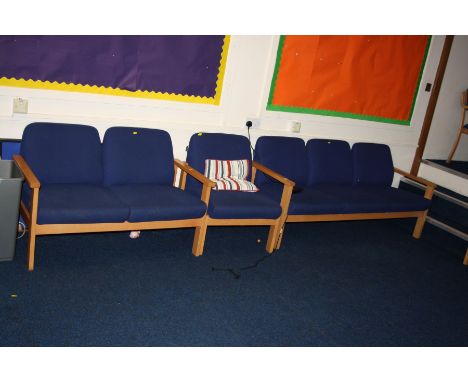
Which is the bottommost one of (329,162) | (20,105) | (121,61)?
(329,162)

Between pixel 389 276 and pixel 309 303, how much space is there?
3.18 ft

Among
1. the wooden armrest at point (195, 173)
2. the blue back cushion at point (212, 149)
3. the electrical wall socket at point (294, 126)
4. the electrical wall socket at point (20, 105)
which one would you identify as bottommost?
the wooden armrest at point (195, 173)

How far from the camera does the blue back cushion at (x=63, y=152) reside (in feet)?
11.0

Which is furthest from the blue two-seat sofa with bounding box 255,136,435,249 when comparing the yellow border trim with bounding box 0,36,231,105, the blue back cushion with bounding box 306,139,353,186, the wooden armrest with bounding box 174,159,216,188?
the wooden armrest with bounding box 174,159,216,188

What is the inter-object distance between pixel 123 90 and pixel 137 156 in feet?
1.84

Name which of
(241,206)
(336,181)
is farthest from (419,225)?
(241,206)

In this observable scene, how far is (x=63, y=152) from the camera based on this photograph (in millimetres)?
3451

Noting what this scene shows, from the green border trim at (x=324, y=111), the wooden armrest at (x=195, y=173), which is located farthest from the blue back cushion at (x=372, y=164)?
the wooden armrest at (x=195, y=173)

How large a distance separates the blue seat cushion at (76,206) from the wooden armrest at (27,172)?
14cm

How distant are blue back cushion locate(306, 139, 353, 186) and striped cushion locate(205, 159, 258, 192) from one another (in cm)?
83

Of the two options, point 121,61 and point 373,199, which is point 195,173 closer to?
point 121,61

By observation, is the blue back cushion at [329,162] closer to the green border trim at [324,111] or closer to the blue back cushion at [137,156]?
the green border trim at [324,111]

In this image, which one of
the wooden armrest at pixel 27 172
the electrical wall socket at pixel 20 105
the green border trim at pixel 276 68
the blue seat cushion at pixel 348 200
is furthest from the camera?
the green border trim at pixel 276 68

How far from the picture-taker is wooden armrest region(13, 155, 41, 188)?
2896mm
